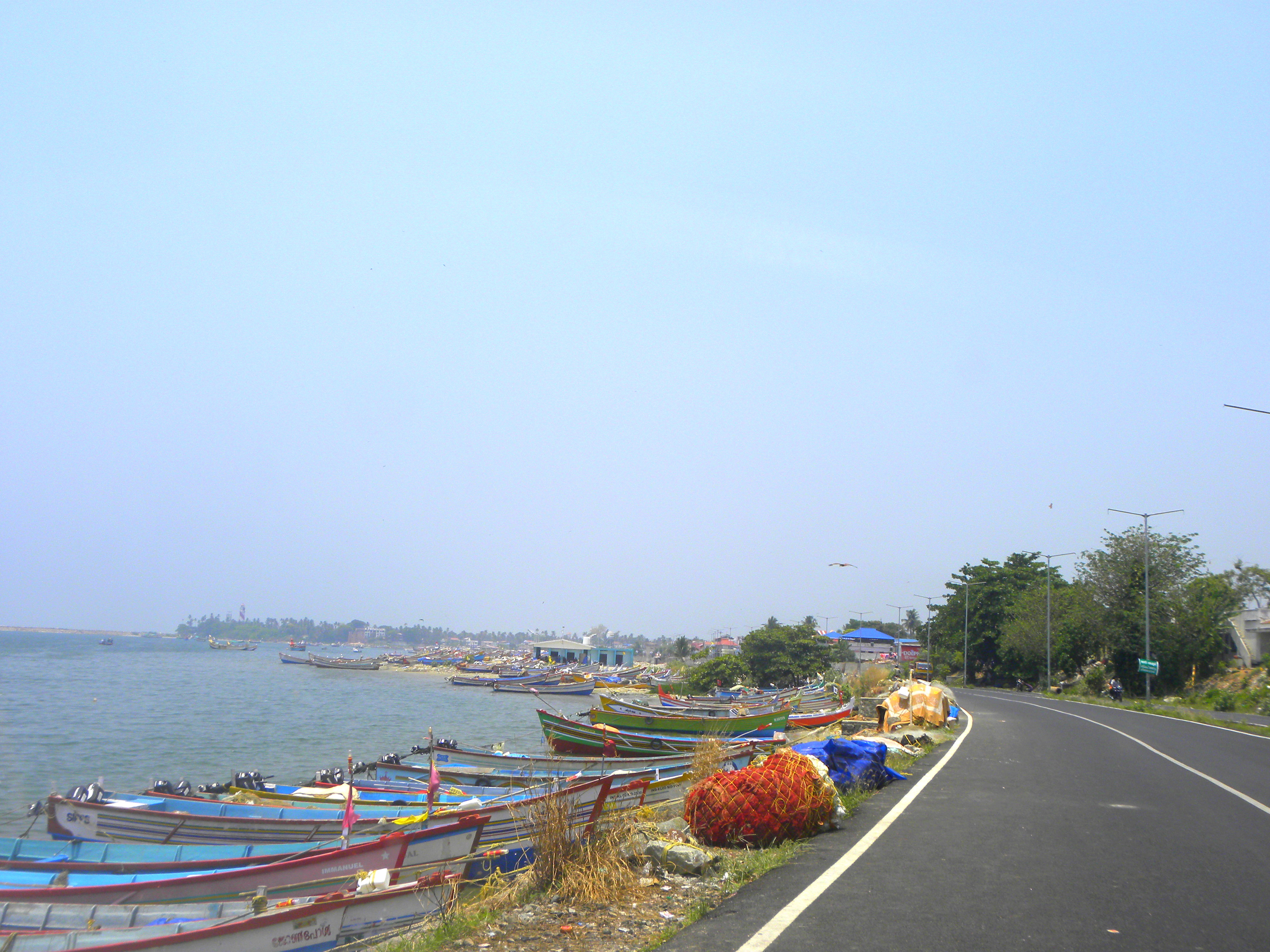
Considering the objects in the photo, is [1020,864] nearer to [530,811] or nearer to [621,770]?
[530,811]

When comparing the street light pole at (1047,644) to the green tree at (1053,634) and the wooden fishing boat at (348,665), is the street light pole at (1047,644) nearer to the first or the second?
the green tree at (1053,634)

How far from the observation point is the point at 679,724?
29844 mm

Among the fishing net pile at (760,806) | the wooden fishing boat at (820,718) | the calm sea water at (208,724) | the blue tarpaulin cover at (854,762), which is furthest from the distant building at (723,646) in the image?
the fishing net pile at (760,806)

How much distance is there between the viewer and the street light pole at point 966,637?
230 feet

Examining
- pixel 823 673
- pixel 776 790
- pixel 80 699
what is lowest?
pixel 80 699

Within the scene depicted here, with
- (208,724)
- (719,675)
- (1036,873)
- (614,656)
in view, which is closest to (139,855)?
(1036,873)

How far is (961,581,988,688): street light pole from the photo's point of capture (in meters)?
70.1

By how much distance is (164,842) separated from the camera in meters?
14.7

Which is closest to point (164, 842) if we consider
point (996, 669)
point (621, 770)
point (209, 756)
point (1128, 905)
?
point (621, 770)

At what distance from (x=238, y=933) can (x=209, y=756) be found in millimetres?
36882

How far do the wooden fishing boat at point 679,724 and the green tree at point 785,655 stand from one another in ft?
153

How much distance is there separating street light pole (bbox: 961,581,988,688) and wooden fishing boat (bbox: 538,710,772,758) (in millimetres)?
47528

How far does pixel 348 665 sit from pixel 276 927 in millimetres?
139000

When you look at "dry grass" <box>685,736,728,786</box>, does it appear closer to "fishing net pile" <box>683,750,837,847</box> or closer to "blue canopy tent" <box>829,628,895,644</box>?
"fishing net pile" <box>683,750,837,847</box>
